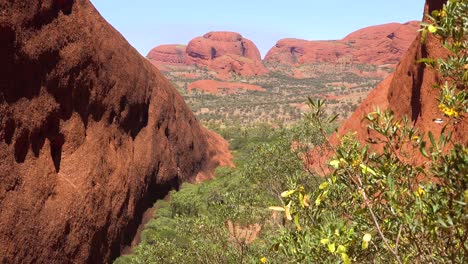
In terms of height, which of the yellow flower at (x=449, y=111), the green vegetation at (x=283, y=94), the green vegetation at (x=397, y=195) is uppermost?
the yellow flower at (x=449, y=111)

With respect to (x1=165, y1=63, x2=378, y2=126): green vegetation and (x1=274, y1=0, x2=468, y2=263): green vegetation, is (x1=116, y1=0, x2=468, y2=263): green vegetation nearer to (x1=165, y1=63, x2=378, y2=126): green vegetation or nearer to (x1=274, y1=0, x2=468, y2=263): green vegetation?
(x1=274, y1=0, x2=468, y2=263): green vegetation

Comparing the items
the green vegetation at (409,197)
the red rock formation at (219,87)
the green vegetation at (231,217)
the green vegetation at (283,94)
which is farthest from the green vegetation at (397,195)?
the red rock formation at (219,87)

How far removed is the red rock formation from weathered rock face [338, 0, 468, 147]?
8856cm

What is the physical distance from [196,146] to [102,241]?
2285 centimetres

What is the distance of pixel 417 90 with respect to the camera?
22.3 meters

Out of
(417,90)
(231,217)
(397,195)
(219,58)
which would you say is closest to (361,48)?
(219,58)

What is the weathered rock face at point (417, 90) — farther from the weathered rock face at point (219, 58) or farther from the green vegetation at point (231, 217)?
the weathered rock face at point (219, 58)

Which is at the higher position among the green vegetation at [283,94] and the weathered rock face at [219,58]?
the weathered rock face at [219,58]

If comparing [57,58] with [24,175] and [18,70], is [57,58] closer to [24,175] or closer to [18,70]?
[18,70]

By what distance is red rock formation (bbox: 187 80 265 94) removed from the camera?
4646 inches

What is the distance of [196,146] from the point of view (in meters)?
40.9

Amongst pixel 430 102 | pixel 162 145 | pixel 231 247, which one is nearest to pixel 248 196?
pixel 231 247

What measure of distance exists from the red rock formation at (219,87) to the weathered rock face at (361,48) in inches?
2316

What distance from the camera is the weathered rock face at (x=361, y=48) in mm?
167000
